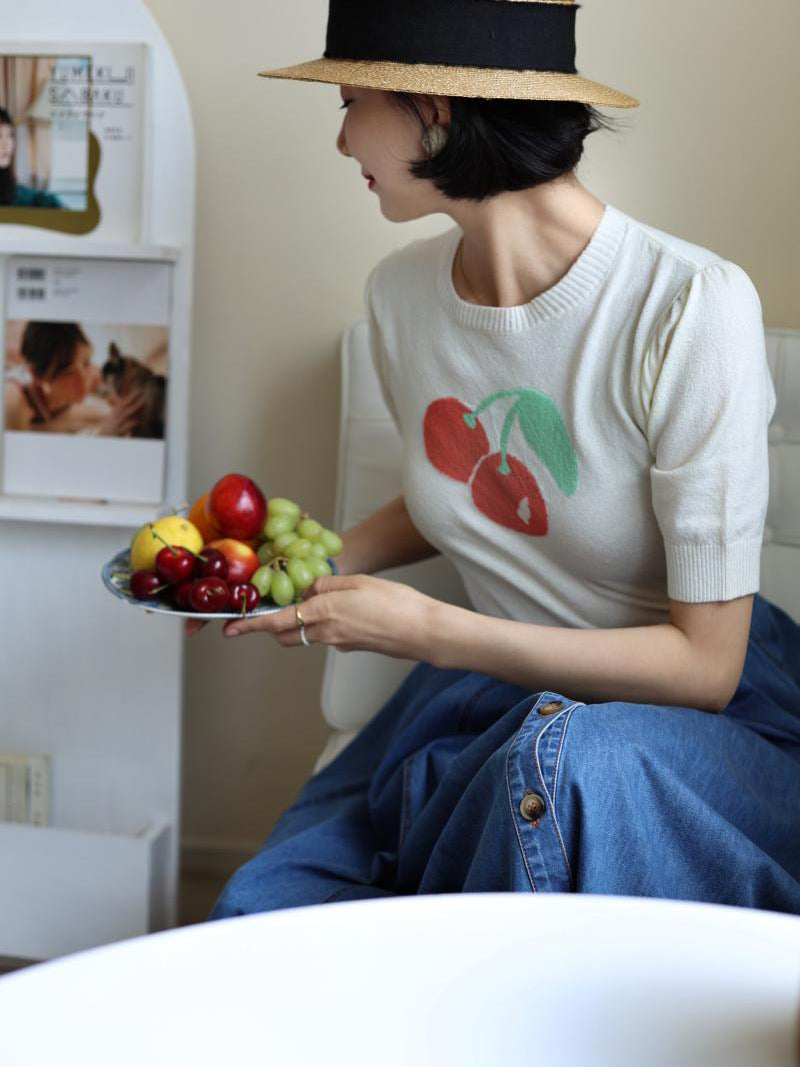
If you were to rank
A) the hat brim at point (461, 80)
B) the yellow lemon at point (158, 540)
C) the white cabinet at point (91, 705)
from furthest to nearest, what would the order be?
1. the white cabinet at point (91, 705)
2. the yellow lemon at point (158, 540)
3. the hat brim at point (461, 80)

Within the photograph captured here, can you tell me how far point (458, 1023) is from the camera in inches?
19.3

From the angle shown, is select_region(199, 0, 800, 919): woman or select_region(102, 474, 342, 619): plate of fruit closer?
select_region(199, 0, 800, 919): woman

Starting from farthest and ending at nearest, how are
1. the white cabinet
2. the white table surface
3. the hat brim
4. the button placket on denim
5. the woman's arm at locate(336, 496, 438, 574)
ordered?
1. the white cabinet
2. the woman's arm at locate(336, 496, 438, 574)
3. the hat brim
4. the button placket on denim
5. the white table surface

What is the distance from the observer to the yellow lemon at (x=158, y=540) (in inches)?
51.8

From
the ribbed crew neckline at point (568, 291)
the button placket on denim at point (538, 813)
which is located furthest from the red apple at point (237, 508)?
the button placket on denim at point (538, 813)

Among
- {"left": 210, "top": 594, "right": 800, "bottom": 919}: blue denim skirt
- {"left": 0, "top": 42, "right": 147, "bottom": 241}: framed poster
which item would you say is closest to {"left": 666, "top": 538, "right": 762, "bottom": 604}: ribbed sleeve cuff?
{"left": 210, "top": 594, "right": 800, "bottom": 919}: blue denim skirt

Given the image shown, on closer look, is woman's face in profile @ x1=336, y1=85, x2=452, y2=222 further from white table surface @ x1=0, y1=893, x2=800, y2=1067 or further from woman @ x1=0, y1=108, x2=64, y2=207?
white table surface @ x1=0, y1=893, x2=800, y2=1067

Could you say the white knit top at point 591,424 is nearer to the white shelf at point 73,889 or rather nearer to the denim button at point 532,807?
the denim button at point 532,807

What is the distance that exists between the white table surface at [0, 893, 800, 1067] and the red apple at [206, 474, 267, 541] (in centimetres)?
88

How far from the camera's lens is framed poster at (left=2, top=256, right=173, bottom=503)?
1746 mm

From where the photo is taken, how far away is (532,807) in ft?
3.11

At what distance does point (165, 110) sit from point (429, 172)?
0.64 meters

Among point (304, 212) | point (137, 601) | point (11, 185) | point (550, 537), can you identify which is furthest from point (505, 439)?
point (11, 185)

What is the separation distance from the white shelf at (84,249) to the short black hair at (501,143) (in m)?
0.55
